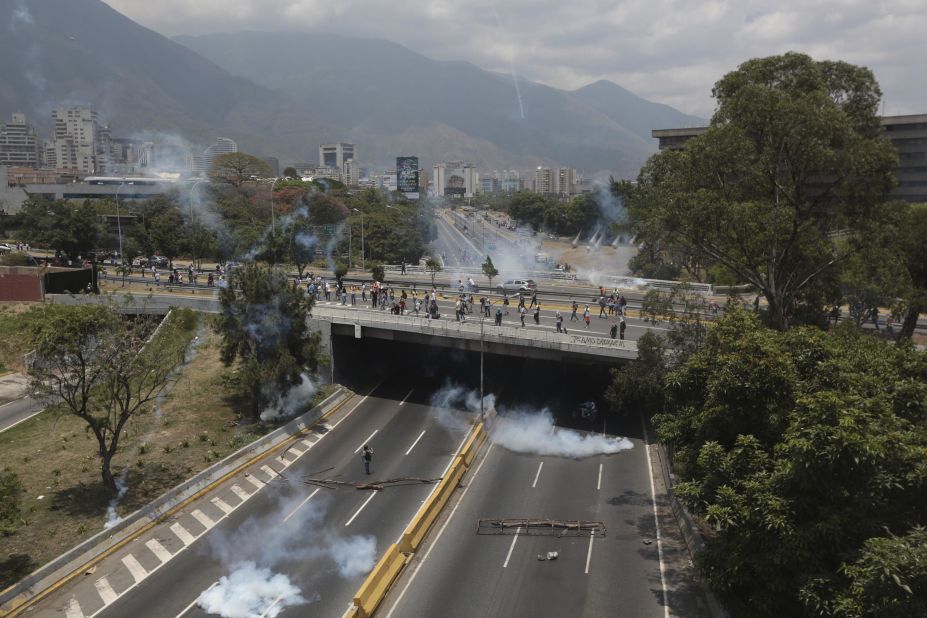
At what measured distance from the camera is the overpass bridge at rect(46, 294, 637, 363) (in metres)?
38.9

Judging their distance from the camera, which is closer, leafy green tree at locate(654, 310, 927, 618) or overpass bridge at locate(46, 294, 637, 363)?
leafy green tree at locate(654, 310, 927, 618)

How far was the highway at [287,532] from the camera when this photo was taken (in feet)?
75.6

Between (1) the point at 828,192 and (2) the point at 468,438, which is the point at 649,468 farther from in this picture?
(1) the point at 828,192

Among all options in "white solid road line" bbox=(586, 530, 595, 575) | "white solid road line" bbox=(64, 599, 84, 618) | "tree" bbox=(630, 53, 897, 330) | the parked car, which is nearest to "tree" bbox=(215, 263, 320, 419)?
"white solid road line" bbox=(64, 599, 84, 618)

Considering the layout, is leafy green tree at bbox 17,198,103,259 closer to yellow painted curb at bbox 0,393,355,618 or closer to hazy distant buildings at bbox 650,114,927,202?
yellow painted curb at bbox 0,393,355,618

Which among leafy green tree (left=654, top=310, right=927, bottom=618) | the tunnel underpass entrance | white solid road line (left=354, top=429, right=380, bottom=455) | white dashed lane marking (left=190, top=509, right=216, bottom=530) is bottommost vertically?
white dashed lane marking (left=190, top=509, right=216, bottom=530)

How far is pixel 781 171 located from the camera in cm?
3394

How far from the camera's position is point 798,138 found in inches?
1238

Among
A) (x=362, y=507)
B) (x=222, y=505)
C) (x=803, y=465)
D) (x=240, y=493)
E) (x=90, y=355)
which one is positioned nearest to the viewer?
(x=803, y=465)

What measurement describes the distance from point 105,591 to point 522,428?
2299cm

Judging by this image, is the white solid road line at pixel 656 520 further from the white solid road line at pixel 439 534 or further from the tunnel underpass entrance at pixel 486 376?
the white solid road line at pixel 439 534

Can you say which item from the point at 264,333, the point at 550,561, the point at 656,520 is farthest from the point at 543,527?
the point at 264,333

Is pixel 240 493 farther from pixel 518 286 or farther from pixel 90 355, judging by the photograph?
pixel 518 286

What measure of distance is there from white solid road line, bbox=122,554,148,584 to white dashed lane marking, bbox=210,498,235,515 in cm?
440
